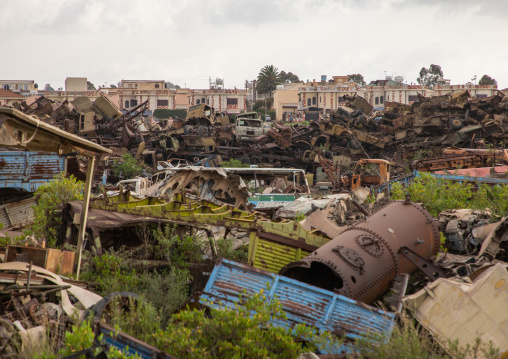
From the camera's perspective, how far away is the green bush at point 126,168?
25.2 m

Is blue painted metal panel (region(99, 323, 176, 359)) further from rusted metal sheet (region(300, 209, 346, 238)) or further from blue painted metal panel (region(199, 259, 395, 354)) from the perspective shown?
rusted metal sheet (region(300, 209, 346, 238))

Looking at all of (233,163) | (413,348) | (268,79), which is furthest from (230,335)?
(268,79)

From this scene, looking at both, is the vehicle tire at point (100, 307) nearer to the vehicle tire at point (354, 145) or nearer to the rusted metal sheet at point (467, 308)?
the rusted metal sheet at point (467, 308)

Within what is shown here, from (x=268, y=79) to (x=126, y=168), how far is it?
5349 cm

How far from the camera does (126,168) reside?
2542cm

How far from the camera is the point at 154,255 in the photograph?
8.21m

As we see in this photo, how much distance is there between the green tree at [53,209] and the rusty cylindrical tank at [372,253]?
386cm

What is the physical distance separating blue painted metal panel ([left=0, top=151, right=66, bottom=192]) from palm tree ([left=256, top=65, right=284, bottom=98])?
62.7m

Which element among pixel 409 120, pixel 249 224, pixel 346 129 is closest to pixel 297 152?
pixel 346 129

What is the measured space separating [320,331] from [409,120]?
2543 centimetres

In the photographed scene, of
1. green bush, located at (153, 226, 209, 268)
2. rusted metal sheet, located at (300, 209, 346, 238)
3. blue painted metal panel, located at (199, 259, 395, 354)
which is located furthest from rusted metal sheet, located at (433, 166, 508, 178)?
blue painted metal panel, located at (199, 259, 395, 354)

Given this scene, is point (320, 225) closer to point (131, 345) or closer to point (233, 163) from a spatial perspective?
point (131, 345)

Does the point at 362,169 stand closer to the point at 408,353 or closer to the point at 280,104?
the point at 408,353

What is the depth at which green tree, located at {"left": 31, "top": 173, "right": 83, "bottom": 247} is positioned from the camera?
8656mm
